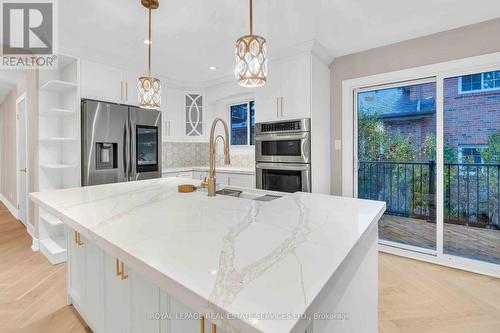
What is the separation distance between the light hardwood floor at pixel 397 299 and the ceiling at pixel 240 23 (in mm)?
2499

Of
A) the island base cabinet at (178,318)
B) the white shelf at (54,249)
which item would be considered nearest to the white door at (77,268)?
the island base cabinet at (178,318)

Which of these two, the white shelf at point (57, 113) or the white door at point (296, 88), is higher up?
the white door at point (296, 88)

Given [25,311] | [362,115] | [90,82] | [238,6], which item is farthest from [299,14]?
[25,311]

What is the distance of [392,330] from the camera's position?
1741 mm

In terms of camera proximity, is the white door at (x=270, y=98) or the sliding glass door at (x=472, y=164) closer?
the sliding glass door at (x=472, y=164)

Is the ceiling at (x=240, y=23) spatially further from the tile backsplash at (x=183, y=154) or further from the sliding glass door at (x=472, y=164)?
the tile backsplash at (x=183, y=154)

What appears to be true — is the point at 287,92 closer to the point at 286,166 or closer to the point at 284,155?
the point at 284,155

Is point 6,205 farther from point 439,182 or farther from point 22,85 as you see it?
point 439,182

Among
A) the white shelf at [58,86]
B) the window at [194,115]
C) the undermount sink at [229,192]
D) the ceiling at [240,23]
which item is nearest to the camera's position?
the undermount sink at [229,192]

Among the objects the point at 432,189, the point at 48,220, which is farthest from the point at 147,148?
the point at 432,189

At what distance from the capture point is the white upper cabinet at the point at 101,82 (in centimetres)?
309

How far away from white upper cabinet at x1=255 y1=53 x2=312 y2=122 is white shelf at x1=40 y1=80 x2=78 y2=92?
229 centimetres

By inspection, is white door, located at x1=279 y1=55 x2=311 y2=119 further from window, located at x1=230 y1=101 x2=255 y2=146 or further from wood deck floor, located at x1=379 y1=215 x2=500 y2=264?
wood deck floor, located at x1=379 y1=215 x2=500 y2=264

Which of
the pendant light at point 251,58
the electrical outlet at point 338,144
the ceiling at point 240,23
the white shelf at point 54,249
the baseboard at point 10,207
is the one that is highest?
the ceiling at point 240,23
